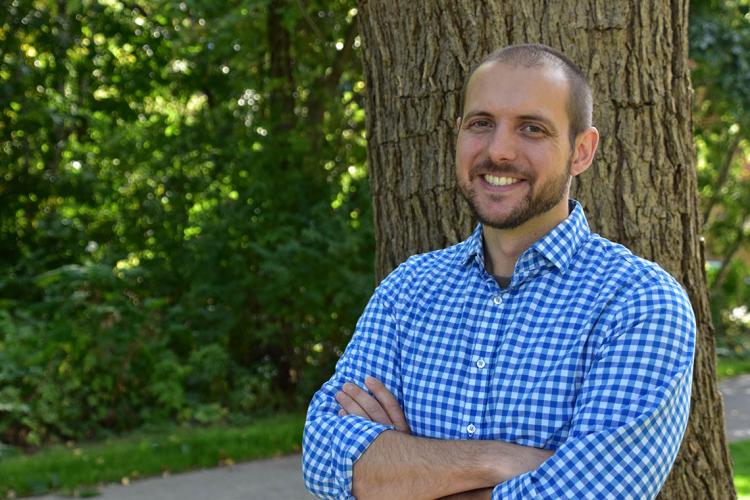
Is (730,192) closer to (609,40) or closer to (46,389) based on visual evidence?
(46,389)

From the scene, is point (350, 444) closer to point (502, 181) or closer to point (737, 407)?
point (502, 181)

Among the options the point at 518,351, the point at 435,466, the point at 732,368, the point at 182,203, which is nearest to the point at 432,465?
the point at 435,466

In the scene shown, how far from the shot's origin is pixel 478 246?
2.88m

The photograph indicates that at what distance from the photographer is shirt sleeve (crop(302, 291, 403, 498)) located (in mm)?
2701

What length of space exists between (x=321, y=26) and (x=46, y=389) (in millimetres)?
4195

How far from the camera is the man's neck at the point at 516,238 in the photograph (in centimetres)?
278

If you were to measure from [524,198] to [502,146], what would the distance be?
0.47 ft

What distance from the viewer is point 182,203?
10125 mm

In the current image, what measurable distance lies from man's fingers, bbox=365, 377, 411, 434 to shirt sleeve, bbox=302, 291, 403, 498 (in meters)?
0.05

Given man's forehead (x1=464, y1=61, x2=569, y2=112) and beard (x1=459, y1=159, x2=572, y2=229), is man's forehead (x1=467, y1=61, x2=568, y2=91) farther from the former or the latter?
beard (x1=459, y1=159, x2=572, y2=229)

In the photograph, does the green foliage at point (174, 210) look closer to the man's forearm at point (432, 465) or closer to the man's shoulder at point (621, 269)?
the man's forearm at point (432, 465)

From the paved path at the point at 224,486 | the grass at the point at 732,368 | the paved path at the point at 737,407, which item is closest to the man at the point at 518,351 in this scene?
the paved path at the point at 224,486

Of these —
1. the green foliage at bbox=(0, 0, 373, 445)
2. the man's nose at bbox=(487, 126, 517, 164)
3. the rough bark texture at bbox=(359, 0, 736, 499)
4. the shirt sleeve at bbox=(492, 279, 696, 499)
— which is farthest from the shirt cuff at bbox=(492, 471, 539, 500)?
the green foliage at bbox=(0, 0, 373, 445)

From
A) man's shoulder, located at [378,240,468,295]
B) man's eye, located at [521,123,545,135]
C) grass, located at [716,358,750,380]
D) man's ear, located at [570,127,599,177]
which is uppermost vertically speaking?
man's eye, located at [521,123,545,135]
